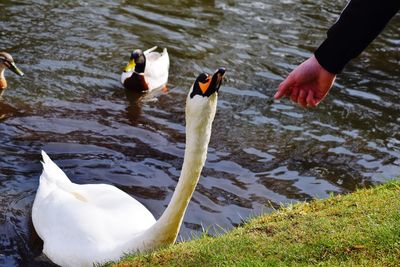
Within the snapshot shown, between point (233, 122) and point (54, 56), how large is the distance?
361cm

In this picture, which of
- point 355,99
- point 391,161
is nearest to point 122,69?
point 355,99

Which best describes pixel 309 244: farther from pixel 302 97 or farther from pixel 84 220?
pixel 84 220

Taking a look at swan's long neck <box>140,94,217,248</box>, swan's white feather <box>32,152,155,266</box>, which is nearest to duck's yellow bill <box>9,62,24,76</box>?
swan's white feather <box>32,152,155,266</box>

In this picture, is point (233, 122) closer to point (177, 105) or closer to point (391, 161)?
point (177, 105)

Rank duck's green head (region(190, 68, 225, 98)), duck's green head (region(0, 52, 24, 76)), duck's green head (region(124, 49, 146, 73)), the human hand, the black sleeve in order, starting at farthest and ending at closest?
duck's green head (region(124, 49, 146, 73)) < duck's green head (region(0, 52, 24, 76)) < duck's green head (region(190, 68, 225, 98)) < the human hand < the black sleeve

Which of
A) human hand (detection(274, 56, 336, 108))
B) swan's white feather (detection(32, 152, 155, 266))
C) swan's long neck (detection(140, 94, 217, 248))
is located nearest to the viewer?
human hand (detection(274, 56, 336, 108))

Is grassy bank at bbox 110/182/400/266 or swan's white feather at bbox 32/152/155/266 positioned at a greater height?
grassy bank at bbox 110/182/400/266

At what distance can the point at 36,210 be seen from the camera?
280 inches

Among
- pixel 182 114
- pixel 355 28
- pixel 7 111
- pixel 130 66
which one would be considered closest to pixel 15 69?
pixel 7 111

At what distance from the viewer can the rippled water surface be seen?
8109mm

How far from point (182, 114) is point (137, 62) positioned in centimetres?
177

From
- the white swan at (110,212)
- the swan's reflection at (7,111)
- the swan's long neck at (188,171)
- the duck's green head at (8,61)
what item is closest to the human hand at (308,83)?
the white swan at (110,212)

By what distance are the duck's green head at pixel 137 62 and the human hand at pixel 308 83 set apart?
7.66 meters

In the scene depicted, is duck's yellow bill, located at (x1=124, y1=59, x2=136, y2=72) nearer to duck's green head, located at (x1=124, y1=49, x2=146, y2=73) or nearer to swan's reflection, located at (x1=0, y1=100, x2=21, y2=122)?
duck's green head, located at (x1=124, y1=49, x2=146, y2=73)
